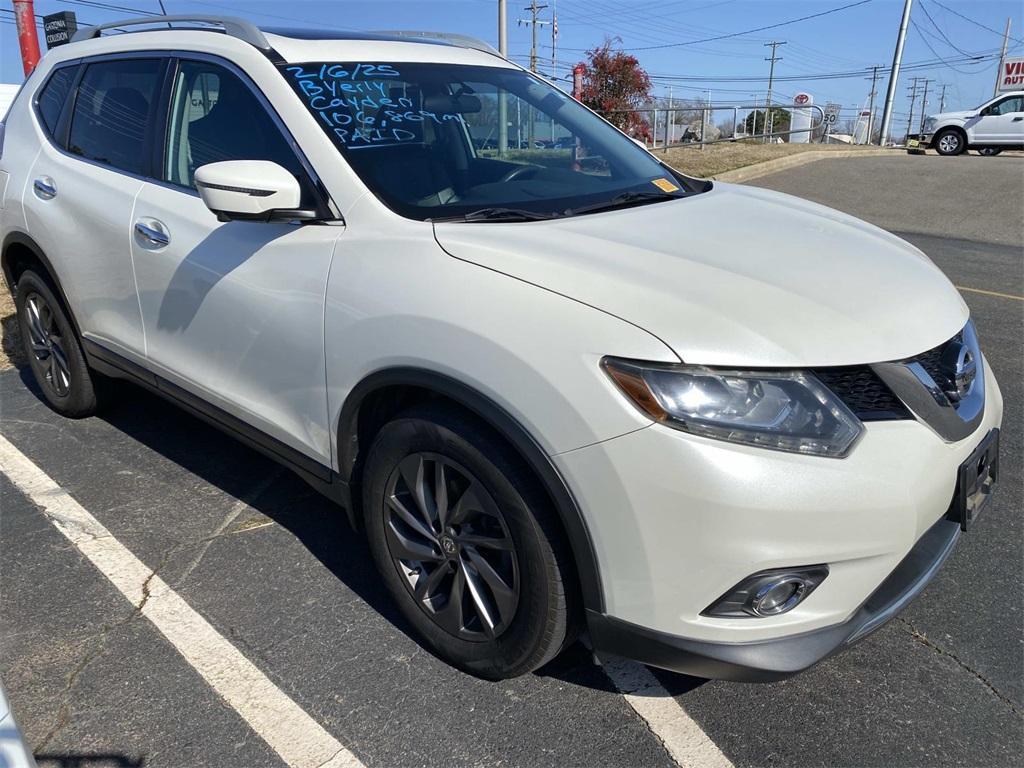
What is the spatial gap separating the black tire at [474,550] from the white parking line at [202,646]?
0.45 meters

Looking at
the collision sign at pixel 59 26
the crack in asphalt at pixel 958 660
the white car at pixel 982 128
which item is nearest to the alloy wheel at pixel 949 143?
the white car at pixel 982 128

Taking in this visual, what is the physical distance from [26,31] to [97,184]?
865cm

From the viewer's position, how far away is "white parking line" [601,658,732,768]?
2.13 meters

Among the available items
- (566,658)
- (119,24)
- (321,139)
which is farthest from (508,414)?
(119,24)

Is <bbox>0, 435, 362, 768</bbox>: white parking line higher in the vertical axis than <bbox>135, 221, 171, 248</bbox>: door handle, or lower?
lower

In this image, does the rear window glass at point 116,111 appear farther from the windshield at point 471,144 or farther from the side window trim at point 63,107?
the windshield at point 471,144

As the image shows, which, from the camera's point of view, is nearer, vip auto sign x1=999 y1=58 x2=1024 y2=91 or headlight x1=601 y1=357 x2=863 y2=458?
headlight x1=601 y1=357 x2=863 y2=458

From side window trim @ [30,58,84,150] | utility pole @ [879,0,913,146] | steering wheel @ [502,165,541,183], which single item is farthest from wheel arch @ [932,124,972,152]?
side window trim @ [30,58,84,150]

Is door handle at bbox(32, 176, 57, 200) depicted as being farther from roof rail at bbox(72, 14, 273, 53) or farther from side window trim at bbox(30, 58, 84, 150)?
roof rail at bbox(72, 14, 273, 53)

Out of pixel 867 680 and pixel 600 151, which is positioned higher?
pixel 600 151

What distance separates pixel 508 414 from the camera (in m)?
1.99

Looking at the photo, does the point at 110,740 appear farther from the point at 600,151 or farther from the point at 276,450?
the point at 600,151

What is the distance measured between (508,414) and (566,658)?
97 centimetres

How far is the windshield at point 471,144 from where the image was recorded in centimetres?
259
